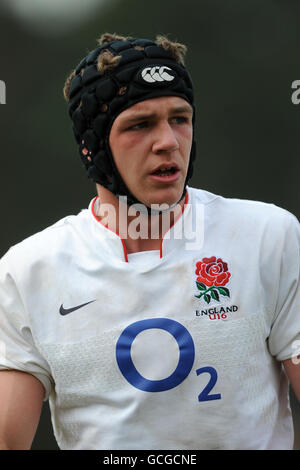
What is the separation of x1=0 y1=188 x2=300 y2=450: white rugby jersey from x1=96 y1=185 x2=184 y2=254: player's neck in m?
0.04

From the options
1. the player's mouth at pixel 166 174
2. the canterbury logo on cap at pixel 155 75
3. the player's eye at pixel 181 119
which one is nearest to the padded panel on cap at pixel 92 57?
the canterbury logo on cap at pixel 155 75

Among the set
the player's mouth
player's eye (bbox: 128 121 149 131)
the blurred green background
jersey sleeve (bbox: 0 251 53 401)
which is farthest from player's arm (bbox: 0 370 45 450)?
the blurred green background

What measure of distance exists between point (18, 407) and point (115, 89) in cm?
113

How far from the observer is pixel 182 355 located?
8.60ft

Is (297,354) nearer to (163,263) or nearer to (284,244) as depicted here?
(284,244)

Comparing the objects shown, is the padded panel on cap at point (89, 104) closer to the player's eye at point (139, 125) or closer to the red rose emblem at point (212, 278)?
the player's eye at point (139, 125)

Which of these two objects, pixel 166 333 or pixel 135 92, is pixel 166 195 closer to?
pixel 135 92

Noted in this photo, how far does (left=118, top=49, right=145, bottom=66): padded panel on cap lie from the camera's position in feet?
8.90

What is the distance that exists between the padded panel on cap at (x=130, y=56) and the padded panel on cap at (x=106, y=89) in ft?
0.26

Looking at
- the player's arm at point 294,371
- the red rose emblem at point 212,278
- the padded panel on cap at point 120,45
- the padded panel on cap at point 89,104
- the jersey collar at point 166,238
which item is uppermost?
the padded panel on cap at point 120,45

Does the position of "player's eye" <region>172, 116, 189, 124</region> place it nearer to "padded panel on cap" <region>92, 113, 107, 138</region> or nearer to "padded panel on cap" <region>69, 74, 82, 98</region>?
"padded panel on cap" <region>92, 113, 107, 138</region>

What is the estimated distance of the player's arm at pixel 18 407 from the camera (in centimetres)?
258

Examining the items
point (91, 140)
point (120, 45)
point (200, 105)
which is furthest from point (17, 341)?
point (200, 105)

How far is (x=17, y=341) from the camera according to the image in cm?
268
